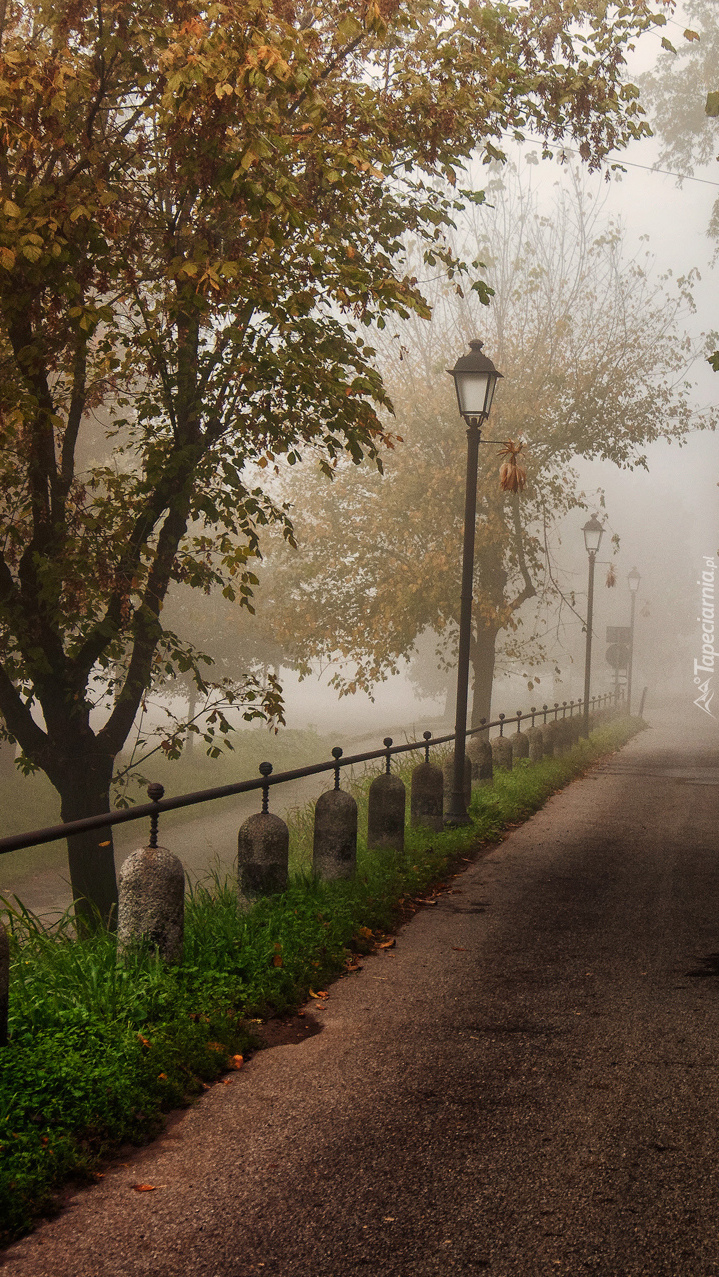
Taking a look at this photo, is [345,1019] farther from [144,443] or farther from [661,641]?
[661,641]

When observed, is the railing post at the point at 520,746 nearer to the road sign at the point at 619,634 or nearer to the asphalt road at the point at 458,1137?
the asphalt road at the point at 458,1137

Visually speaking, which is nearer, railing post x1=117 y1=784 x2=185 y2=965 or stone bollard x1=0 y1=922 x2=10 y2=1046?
stone bollard x1=0 y1=922 x2=10 y2=1046

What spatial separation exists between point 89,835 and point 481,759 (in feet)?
20.0

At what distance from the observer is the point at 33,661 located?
8695 millimetres

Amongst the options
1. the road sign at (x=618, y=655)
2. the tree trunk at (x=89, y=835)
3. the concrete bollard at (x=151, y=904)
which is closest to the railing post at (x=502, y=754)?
the tree trunk at (x=89, y=835)

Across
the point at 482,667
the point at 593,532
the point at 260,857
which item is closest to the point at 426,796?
the point at 260,857

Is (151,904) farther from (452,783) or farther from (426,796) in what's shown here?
(452,783)

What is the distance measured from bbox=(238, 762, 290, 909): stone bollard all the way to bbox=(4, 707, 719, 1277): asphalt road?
2.93 feet

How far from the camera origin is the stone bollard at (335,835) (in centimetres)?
734

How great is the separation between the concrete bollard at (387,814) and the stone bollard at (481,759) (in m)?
5.03

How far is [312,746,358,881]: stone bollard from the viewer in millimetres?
7344

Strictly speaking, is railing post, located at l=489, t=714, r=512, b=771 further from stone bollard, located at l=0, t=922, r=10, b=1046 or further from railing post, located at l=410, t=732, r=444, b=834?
stone bollard, located at l=0, t=922, r=10, b=1046

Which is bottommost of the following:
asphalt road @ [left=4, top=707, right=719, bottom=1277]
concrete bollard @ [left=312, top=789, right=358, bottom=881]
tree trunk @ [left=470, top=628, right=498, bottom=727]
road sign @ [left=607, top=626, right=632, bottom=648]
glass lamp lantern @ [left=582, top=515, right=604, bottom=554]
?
asphalt road @ [left=4, top=707, right=719, bottom=1277]

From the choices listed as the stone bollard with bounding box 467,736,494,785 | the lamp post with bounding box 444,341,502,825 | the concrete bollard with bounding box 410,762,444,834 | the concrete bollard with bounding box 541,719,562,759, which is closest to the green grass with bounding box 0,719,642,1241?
the concrete bollard with bounding box 410,762,444,834
